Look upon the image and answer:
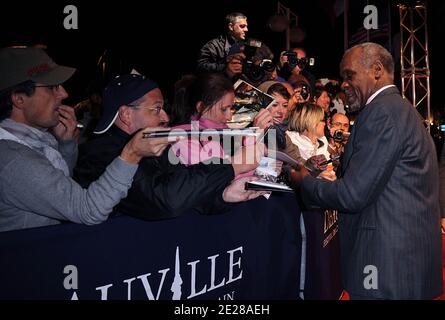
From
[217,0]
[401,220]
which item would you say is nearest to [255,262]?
[401,220]

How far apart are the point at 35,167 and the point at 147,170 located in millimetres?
572

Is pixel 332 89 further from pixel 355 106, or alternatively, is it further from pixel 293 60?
pixel 355 106

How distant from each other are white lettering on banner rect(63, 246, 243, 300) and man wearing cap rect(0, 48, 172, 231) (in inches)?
13.6

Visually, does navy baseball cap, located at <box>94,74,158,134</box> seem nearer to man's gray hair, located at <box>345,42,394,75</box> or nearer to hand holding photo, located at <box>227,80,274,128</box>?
hand holding photo, located at <box>227,80,274,128</box>

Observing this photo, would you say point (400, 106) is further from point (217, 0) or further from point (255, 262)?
point (217, 0)

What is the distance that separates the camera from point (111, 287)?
1.98 meters

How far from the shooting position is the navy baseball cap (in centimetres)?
246

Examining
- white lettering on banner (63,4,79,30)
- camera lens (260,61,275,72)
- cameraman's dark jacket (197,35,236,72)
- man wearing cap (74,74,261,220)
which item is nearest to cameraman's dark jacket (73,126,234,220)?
man wearing cap (74,74,261,220)

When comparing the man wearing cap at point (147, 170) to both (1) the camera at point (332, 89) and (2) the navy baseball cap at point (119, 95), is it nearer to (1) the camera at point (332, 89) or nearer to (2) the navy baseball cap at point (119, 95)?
(2) the navy baseball cap at point (119, 95)

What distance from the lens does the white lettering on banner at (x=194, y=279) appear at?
2.06 meters

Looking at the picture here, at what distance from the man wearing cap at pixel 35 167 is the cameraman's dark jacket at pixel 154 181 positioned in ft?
0.59

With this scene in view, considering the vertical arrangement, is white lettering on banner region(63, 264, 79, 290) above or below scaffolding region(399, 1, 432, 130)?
below

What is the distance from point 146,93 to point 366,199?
1419 millimetres
